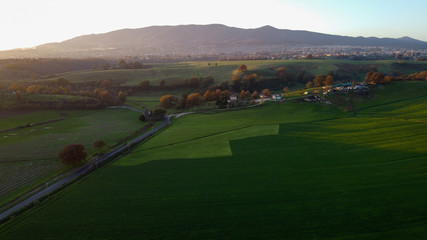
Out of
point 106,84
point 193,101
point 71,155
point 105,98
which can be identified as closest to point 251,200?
point 71,155

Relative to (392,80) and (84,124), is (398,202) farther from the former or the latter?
(392,80)

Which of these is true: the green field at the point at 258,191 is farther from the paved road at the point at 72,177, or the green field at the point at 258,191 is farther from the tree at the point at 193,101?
the tree at the point at 193,101

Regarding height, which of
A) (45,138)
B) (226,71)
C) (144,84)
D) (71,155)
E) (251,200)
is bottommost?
(45,138)

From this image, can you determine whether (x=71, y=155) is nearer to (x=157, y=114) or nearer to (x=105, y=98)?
(x=157, y=114)

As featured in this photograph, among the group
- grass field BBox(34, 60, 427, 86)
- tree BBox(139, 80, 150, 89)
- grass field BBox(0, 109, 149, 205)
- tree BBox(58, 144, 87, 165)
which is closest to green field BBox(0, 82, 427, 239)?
tree BBox(58, 144, 87, 165)

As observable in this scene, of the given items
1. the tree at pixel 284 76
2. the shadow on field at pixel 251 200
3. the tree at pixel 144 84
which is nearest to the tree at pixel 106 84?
the tree at pixel 144 84

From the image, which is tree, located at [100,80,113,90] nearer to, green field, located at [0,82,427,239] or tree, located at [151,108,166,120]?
tree, located at [151,108,166,120]
